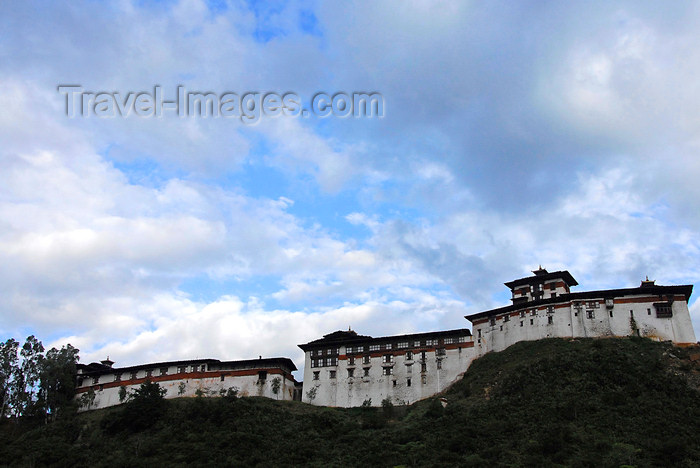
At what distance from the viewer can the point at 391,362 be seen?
9525 cm

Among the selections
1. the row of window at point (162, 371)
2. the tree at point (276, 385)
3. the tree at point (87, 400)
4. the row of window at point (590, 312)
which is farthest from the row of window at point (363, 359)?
the tree at point (87, 400)

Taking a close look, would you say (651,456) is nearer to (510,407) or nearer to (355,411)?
(510,407)

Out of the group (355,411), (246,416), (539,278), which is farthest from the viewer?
(539,278)

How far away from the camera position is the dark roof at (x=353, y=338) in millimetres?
95000

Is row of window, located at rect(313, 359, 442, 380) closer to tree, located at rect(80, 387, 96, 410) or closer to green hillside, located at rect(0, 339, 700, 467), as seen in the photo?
green hillside, located at rect(0, 339, 700, 467)

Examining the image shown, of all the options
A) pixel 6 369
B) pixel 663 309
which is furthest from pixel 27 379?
pixel 663 309

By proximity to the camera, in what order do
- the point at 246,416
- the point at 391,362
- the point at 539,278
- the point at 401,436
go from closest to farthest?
the point at 401,436 < the point at 246,416 < the point at 391,362 < the point at 539,278

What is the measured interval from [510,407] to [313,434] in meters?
22.9

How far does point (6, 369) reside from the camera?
9331 centimetres

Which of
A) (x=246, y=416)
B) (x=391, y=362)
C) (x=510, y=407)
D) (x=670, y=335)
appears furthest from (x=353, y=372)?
(x=670, y=335)

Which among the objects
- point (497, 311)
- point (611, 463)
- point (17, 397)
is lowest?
point (611, 463)

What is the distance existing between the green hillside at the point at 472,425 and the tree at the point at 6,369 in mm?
3986

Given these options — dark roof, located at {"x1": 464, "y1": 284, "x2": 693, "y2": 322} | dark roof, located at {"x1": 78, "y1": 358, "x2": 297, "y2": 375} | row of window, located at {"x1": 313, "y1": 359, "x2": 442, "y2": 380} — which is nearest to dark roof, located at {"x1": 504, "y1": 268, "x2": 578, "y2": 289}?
dark roof, located at {"x1": 464, "y1": 284, "x2": 693, "y2": 322}

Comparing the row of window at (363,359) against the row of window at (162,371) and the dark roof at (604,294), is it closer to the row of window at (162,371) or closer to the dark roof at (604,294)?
→ the dark roof at (604,294)
